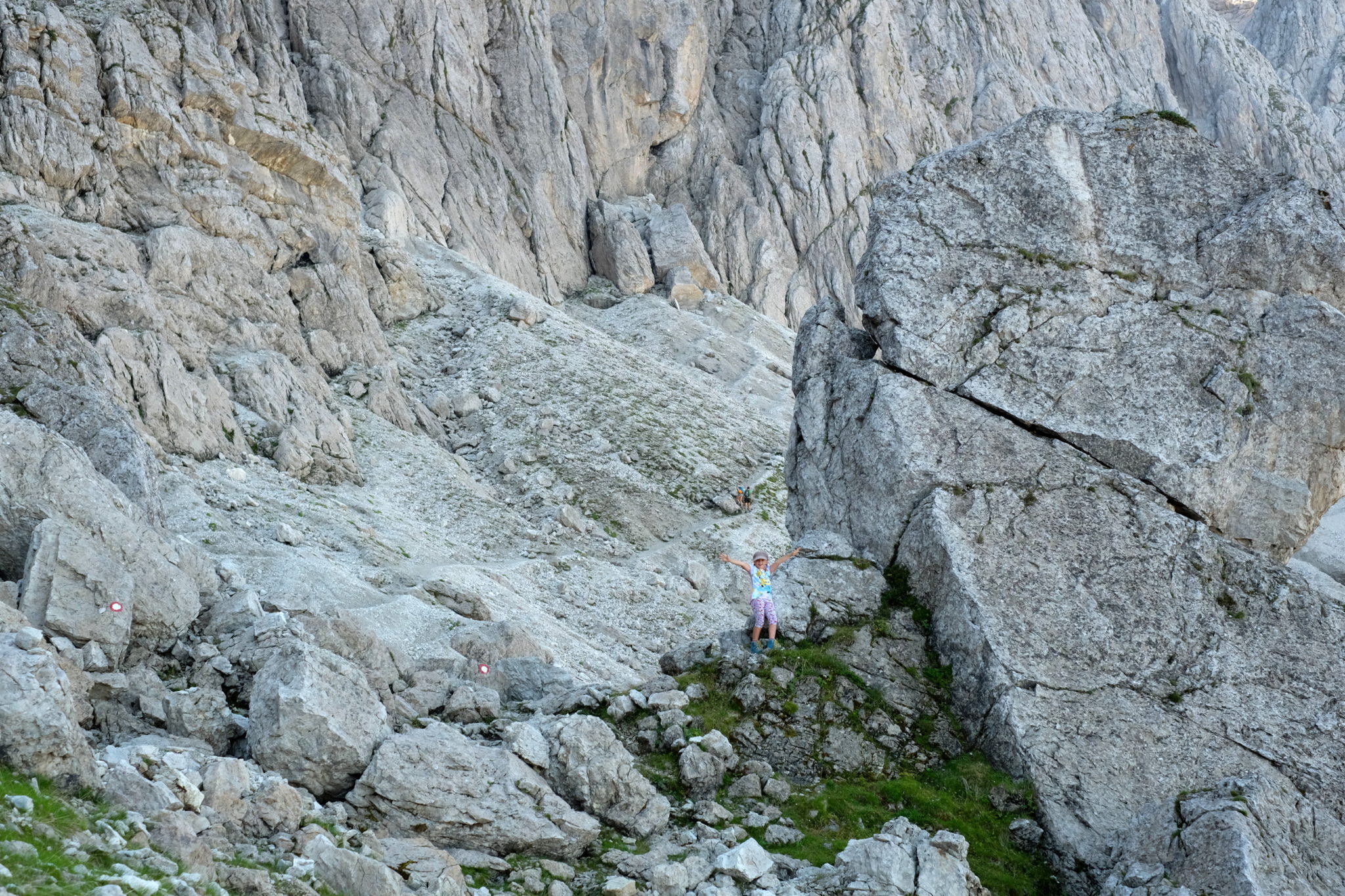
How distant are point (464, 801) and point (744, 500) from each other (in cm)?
3381

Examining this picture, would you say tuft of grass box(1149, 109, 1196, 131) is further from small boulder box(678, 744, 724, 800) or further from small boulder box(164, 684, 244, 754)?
small boulder box(164, 684, 244, 754)

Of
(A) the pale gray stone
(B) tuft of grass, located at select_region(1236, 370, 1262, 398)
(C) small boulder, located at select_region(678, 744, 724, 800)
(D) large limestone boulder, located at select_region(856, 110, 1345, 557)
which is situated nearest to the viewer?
(C) small boulder, located at select_region(678, 744, 724, 800)

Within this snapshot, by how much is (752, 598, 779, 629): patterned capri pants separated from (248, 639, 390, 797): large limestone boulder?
7.32 meters

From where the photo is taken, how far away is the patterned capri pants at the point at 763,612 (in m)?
19.0

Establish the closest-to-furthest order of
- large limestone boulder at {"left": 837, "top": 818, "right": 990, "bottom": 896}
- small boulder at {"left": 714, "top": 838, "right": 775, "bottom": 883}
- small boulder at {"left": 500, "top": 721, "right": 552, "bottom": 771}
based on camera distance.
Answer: large limestone boulder at {"left": 837, "top": 818, "right": 990, "bottom": 896} → small boulder at {"left": 714, "top": 838, "right": 775, "bottom": 883} → small boulder at {"left": 500, "top": 721, "right": 552, "bottom": 771}

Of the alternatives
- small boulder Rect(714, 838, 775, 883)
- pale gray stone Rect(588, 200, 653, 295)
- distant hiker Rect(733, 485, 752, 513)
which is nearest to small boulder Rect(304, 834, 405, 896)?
small boulder Rect(714, 838, 775, 883)

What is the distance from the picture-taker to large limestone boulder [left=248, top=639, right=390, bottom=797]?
1316cm

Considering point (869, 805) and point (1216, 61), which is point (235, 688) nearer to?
point (869, 805)

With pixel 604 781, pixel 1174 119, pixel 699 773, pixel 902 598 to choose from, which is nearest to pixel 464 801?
pixel 604 781

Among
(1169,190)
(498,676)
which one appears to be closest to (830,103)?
(1169,190)

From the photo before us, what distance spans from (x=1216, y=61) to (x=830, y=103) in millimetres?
61593

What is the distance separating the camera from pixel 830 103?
315 ft

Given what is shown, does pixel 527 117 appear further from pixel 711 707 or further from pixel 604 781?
pixel 604 781

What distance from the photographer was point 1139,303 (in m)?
20.9
